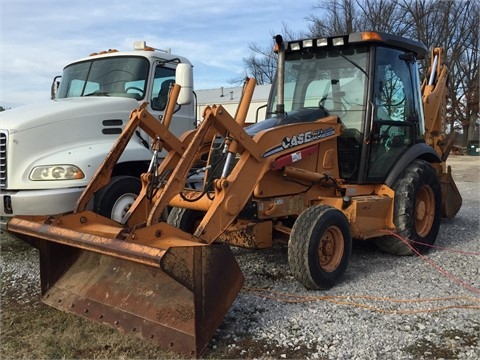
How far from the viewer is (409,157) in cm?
612

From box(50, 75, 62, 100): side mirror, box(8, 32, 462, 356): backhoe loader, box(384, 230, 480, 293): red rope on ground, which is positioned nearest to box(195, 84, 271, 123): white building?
box(50, 75, 62, 100): side mirror

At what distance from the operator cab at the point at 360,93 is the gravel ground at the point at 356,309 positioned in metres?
1.23

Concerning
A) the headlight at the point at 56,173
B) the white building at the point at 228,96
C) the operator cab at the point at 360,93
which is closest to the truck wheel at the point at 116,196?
the headlight at the point at 56,173

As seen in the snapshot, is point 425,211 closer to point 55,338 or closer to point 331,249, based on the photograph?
point 331,249

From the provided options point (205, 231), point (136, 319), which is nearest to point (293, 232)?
point (205, 231)

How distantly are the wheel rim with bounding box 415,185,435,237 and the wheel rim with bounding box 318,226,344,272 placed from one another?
6.05 feet

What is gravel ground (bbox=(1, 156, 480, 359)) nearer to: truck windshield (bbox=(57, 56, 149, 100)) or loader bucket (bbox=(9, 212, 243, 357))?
loader bucket (bbox=(9, 212, 243, 357))

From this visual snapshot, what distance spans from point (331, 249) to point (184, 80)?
276 cm

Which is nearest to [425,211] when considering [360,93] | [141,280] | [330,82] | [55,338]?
[360,93]

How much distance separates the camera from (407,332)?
384cm

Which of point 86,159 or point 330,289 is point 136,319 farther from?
point 86,159

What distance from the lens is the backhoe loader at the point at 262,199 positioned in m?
3.66

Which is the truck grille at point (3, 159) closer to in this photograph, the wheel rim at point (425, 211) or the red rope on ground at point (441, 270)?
the red rope on ground at point (441, 270)

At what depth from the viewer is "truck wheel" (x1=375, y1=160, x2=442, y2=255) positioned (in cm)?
582
